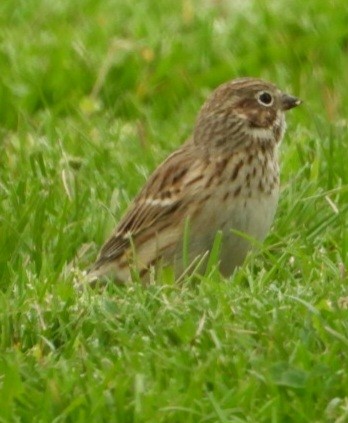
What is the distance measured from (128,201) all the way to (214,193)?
3.14 ft

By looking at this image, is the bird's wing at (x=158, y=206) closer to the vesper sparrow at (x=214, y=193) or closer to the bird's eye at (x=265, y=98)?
the vesper sparrow at (x=214, y=193)

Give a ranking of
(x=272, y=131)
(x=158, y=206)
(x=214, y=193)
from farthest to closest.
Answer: (x=272, y=131) → (x=158, y=206) → (x=214, y=193)

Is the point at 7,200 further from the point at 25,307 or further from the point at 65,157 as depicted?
the point at 25,307

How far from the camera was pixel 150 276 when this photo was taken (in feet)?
24.4

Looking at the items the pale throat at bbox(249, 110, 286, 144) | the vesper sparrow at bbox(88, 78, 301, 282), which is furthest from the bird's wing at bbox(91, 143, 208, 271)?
the pale throat at bbox(249, 110, 286, 144)

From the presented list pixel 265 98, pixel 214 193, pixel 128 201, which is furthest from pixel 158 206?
pixel 265 98

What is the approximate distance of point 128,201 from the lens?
8.66 meters

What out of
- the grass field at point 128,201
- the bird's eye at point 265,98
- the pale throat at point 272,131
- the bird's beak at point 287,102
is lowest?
the grass field at point 128,201

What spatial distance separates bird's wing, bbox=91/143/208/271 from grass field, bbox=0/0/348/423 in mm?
178

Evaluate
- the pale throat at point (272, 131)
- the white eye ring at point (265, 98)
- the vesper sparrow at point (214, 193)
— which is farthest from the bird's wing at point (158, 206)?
the white eye ring at point (265, 98)

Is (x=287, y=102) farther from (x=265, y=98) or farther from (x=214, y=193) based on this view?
(x=214, y=193)

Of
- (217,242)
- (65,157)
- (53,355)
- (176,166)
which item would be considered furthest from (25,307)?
(65,157)

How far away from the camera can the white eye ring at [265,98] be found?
334 inches

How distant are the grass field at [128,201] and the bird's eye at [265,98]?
406 mm
